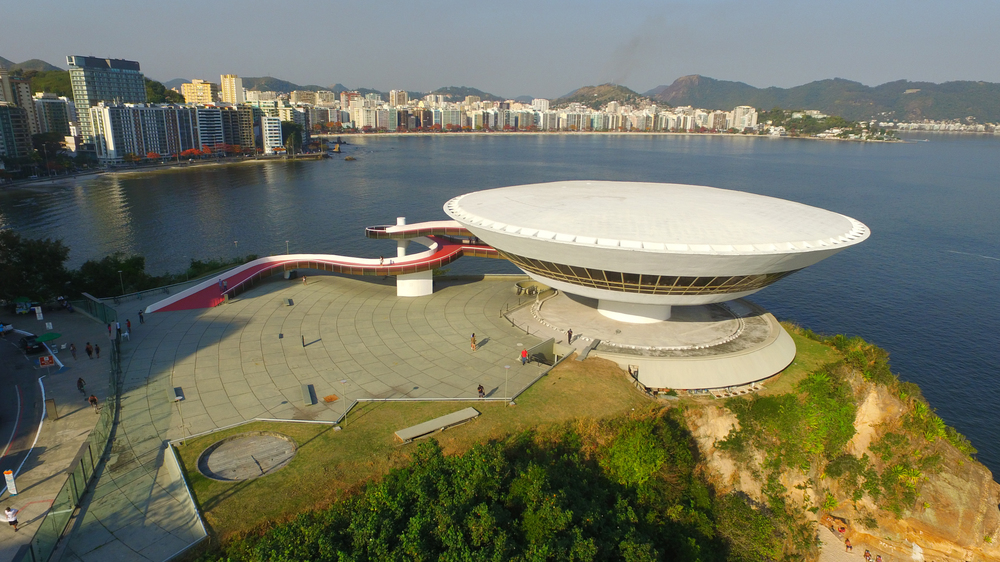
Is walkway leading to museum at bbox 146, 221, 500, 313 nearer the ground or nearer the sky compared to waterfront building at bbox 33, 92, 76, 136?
nearer the ground

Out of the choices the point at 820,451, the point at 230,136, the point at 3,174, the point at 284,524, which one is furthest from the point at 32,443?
the point at 230,136

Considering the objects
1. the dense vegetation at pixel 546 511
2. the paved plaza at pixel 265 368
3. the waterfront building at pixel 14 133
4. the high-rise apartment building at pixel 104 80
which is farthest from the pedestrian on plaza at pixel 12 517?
the high-rise apartment building at pixel 104 80

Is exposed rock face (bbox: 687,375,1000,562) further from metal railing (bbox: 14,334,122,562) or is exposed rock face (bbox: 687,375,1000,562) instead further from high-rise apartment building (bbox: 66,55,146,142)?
high-rise apartment building (bbox: 66,55,146,142)

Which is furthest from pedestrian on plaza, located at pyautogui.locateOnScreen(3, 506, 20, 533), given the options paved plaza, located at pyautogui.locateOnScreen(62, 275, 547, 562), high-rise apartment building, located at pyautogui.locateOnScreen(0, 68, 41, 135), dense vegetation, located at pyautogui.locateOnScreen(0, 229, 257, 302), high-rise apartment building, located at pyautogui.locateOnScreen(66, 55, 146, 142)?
high-rise apartment building, located at pyautogui.locateOnScreen(66, 55, 146, 142)

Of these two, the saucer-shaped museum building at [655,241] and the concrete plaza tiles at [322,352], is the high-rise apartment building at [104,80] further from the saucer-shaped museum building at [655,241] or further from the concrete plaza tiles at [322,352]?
the saucer-shaped museum building at [655,241]

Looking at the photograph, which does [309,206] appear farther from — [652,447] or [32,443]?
[652,447]

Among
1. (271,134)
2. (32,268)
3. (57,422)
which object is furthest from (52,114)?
(57,422)

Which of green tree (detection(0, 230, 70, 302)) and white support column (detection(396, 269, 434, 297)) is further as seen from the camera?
white support column (detection(396, 269, 434, 297))
